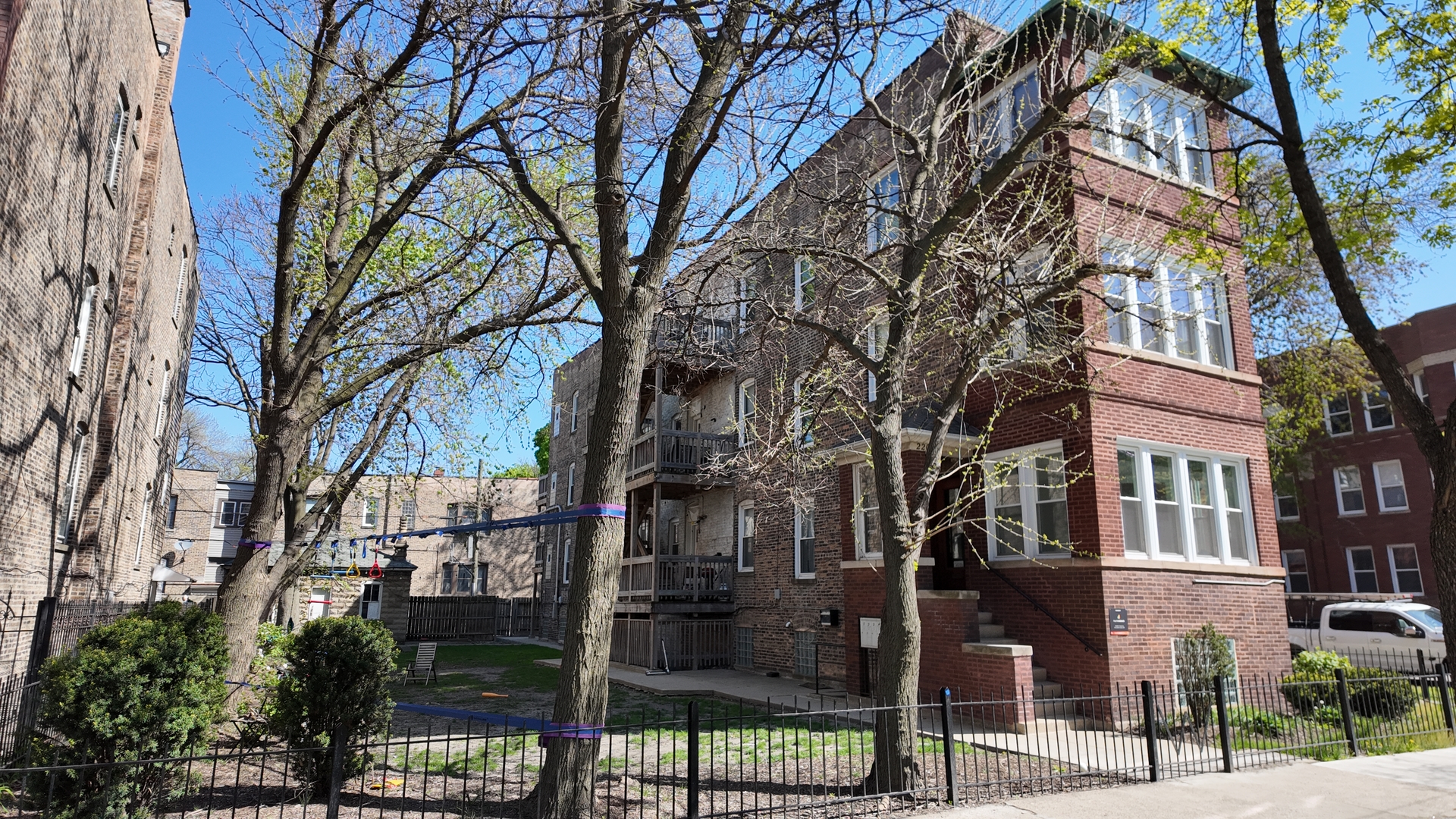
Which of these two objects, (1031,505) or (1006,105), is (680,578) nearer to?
(1031,505)

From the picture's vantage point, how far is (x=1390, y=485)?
101 ft

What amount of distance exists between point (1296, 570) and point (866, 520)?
27028mm

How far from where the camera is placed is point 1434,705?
1245 cm

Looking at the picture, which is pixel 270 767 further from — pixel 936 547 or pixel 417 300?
pixel 936 547

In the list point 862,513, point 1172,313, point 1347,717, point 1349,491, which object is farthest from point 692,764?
point 1349,491

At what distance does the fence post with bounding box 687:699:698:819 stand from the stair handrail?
6128mm

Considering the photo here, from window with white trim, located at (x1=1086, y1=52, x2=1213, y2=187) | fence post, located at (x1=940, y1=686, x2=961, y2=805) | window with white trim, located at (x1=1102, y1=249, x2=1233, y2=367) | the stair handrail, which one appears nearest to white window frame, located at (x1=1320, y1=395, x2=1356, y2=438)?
window with white trim, located at (x1=1086, y1=52, x2=1213, y2=187)

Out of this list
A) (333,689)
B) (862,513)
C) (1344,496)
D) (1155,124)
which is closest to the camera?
(333,689)

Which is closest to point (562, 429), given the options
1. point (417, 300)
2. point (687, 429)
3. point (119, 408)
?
point (687, 429)

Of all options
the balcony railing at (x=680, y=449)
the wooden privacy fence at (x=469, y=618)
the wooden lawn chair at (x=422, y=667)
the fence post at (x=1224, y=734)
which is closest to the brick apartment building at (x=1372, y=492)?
the balcony railing at (x=680, y=449)

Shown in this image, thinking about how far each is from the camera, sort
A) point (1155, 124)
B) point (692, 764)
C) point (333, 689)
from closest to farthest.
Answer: point (692, 764) → point (333, 689) → point (1155, 124)

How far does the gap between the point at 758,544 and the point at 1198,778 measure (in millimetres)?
11723

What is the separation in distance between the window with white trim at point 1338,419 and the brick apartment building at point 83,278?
122 feet

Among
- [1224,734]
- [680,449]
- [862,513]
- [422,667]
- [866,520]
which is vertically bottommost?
[422,667]
